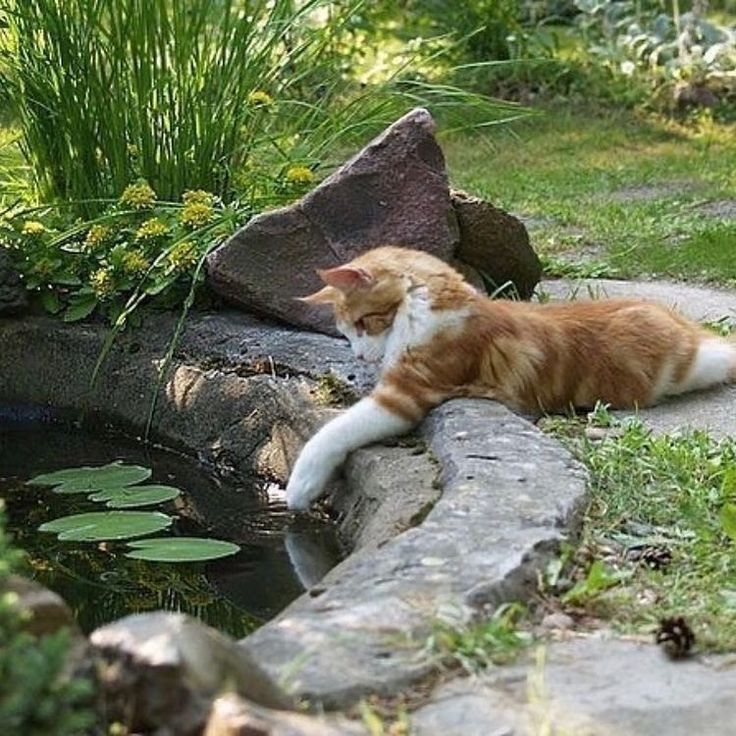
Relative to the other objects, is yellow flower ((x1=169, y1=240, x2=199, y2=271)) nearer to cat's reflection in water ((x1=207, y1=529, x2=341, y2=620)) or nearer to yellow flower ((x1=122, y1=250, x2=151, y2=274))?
yellow flower ((x1=122, y1=250, x2=151, y2=274))

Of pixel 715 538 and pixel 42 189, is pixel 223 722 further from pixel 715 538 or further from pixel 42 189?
pixel 42 189

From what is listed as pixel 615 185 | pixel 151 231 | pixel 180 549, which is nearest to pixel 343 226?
pixel 151 231

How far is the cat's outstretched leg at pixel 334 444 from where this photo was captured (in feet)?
13.5

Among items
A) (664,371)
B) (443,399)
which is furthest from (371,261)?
(664,371)

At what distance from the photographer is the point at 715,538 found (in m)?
3.43

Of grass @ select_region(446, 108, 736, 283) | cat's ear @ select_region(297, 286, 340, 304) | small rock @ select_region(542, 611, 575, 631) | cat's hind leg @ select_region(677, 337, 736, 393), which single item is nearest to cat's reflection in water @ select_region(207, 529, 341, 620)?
cat's ear @ select_region(297, 286, 340, 304)

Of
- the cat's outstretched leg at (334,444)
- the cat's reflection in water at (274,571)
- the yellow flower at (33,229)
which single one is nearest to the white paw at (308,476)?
the cat's outstretched leg at (334,444)

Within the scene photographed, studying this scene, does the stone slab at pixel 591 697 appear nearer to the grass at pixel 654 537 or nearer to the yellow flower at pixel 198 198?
the grass at pixel 654 537

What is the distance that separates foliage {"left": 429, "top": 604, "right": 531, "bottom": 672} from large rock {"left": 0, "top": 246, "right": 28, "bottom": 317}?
9.83ft

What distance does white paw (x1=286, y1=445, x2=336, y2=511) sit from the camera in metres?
4.12

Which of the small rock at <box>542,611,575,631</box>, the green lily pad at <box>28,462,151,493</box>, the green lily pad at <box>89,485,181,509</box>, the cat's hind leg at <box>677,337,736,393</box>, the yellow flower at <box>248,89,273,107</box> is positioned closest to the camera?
the small rock at <box>542,611,575,631</box>

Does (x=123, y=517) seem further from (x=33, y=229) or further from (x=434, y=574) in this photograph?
(x=33, y=229)

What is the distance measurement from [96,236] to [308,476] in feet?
5.32

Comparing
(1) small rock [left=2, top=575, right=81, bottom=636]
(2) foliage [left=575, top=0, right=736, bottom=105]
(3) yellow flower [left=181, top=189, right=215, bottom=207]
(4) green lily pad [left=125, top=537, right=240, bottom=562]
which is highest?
(1) small rock [left=2, top=575, right=81, bottom=636]
